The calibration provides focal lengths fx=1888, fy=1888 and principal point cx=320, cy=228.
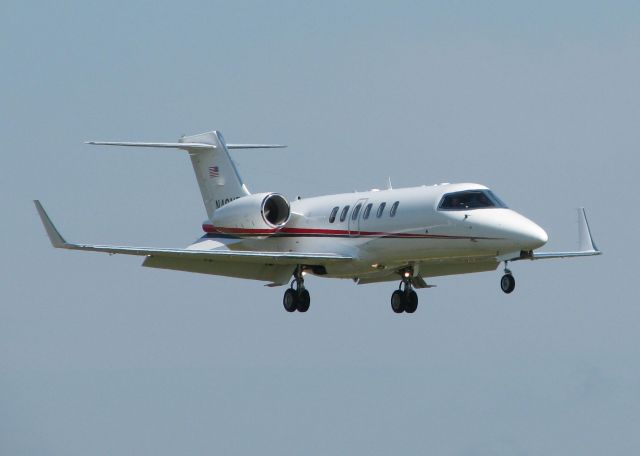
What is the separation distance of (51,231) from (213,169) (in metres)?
8.64

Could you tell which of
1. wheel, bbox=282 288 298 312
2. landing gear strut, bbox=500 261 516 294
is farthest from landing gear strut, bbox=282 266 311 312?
landing gear strut, bbox=500 261 516 294

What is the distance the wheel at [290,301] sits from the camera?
152 feet

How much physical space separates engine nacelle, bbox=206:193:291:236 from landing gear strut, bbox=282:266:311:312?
158 centimetres

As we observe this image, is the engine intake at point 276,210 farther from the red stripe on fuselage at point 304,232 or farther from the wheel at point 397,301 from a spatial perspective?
the wheel at point 397,301

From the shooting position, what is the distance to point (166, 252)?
1772 inches

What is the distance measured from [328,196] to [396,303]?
3.25m

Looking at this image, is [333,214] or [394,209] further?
[333,214]

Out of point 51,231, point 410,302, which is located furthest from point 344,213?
point 51,231

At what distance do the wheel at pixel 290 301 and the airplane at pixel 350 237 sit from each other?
0.08 feet

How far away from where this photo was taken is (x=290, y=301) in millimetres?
46531

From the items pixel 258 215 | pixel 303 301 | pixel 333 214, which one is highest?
pixel 258 215

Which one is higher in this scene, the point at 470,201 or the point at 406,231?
the point at 470,201

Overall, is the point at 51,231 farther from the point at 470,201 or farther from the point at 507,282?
the point at 507,282

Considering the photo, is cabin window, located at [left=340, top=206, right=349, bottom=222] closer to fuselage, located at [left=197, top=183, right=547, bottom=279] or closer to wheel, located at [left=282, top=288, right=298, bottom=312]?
fuselage, located at [left=197, top=183, right=547, bottom=279]
